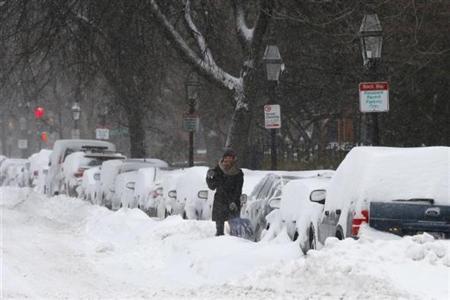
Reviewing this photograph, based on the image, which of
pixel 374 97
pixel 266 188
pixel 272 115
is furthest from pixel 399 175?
pixel 272 115

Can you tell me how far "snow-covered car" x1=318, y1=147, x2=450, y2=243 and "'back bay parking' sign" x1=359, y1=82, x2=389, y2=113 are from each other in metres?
4.49

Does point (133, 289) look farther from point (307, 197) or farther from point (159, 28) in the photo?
point (159, 28)

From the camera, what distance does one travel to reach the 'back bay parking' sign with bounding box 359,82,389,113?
1433 centimetres

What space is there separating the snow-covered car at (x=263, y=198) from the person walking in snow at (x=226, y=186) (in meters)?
0.65

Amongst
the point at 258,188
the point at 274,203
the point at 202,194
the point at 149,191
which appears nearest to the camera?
the point at 274,203

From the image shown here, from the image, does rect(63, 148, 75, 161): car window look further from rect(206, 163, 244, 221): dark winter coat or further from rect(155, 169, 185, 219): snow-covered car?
rect(206, 163, 244, 221): dark winter coat

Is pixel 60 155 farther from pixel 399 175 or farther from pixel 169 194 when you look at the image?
pixel 399 175

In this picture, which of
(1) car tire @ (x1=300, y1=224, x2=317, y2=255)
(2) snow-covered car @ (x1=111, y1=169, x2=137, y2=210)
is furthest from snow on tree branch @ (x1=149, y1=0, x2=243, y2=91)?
(1) car tire @ (x1=300, y1=224, x2=317, y2=255)

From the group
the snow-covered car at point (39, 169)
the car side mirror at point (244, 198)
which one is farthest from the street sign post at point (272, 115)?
the snow-covered car at point (39, 169)

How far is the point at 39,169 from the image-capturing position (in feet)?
118

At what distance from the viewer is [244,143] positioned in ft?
74.1

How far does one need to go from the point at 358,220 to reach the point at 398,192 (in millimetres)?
529

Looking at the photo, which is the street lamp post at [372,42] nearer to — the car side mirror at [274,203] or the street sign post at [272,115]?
the car side mirror at [274,203]

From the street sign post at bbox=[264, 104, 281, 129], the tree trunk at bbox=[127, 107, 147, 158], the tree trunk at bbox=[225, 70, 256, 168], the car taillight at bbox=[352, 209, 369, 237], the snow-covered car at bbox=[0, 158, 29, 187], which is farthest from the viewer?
the snow-covered car at bbox=[0, 158, 29, 187]
